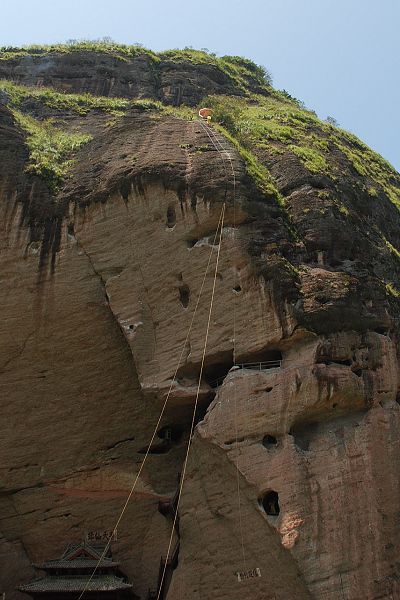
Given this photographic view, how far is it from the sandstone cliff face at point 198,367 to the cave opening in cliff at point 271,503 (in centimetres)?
8

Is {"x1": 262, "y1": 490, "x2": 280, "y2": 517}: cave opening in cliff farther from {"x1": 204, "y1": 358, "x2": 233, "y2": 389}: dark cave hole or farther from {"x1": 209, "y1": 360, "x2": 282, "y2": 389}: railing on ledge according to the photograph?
{"x1": 204, "y1": 358, "x2": 233, "y2": 389}: dark cave hole

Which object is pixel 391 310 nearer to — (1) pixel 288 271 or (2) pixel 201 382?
(1) pixel 288 271

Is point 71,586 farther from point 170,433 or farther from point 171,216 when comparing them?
point 171,216

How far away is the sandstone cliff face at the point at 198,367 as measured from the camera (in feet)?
49.3

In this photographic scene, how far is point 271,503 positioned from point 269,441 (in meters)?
1.47

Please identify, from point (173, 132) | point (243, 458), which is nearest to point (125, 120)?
point (173, 132)

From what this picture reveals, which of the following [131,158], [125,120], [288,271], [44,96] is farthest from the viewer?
[44,96]

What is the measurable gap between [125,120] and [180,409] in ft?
32.1

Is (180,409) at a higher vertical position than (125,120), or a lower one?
lower

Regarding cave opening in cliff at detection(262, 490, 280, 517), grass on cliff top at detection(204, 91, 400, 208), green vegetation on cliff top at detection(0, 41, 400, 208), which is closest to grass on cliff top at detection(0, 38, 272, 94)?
green vegetation on cliff top at detection(0, 41, 400, 208)

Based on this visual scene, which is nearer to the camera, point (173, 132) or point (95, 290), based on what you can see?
point (95, 290)

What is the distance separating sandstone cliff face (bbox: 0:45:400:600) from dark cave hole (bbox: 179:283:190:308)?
0.23 metres

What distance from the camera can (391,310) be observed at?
17.3 metres

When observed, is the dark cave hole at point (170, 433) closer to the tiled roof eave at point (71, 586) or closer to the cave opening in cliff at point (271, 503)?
the tiled roof eave at point (71, 586)
